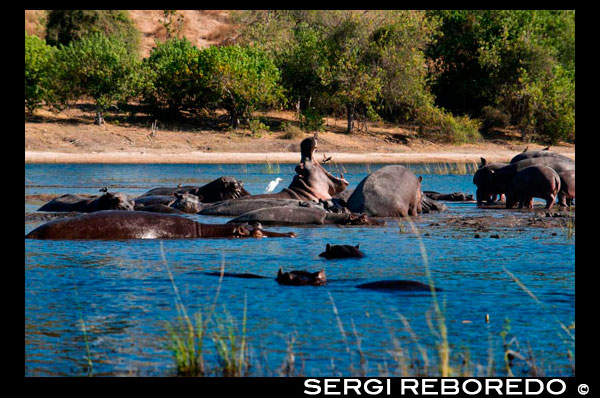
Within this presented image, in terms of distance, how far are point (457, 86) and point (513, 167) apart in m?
40.1

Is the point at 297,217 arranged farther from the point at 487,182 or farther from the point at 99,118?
the point at 99,118

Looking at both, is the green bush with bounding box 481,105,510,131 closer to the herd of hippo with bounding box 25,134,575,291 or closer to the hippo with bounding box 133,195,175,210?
the herd of hippo with bounding box 25,134,575,291

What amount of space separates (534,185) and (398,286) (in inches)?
375

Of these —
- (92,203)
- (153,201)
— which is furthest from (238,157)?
(92,203)

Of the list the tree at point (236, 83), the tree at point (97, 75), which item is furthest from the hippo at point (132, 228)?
the tree at point (236, 83)

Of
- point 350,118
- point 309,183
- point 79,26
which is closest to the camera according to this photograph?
point 309,183

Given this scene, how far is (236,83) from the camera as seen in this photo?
48156 millimetres

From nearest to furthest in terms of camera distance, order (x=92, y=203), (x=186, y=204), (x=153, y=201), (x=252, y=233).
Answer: (x=252, y=233)
(x=92, y=203)
(x=186, y=204)
(x=153, y=201)

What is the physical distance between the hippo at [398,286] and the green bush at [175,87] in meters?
41.3

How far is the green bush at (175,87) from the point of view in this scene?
50094 millimetres

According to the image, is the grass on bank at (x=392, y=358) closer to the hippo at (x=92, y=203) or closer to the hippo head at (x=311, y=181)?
the hippo at (x=92, y=203)

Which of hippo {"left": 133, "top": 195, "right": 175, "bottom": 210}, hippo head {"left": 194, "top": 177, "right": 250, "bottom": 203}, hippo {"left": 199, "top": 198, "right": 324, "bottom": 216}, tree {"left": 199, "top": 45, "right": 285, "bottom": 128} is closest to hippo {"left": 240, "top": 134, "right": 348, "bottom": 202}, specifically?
hippo {"left": 199, "top": 198, "right": 324, "bottom": 216}

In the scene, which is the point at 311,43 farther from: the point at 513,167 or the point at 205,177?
the point at 513,167

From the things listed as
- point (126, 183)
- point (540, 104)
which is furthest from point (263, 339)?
point (540, 104)
